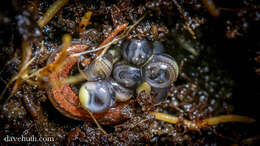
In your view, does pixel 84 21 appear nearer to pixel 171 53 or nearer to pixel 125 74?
pixel 125 74

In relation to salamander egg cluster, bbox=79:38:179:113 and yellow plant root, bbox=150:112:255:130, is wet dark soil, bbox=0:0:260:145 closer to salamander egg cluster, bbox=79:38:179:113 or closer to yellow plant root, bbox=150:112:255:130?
yellow plant root, bbox=150:112:255:130

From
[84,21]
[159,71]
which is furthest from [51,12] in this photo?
[159,71]

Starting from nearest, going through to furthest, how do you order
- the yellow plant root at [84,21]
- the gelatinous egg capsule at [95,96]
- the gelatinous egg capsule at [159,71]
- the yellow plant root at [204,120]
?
the gelatinous egg capsule at [95,96], the gelatinous egg capsule at [159,71], the yellow plant root at [84,21], the yellow plant root at [204,120]

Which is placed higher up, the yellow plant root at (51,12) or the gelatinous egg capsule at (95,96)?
the yellow plant root at (51,12)

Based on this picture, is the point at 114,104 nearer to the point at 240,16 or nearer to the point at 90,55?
the point at 90,55

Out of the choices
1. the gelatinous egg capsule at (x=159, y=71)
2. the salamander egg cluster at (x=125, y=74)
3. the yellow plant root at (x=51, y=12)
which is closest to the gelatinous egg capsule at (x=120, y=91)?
the salamander egg cluster at (x=125, y=74)

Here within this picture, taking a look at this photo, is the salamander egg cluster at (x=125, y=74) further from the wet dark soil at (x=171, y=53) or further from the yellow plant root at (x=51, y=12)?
the yellow plant root at (x=51, y=12)

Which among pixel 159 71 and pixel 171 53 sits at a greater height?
pixel 171 53

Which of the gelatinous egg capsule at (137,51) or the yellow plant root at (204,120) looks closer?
the gelatinous egg capsule at (137,51)

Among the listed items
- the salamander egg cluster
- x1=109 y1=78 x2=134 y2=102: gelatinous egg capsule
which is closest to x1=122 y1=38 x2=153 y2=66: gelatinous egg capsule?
the salamander egg cluster

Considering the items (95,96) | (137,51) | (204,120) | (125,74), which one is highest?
(137,51)
